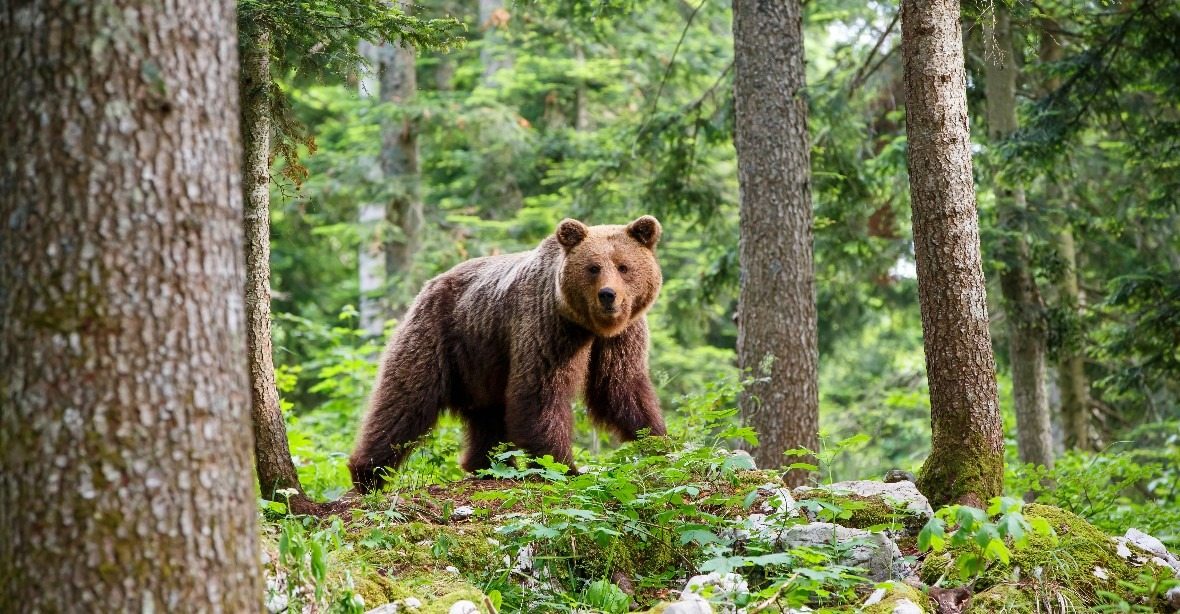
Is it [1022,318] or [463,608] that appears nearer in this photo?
[463,608]

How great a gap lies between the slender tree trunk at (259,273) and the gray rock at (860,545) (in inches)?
104

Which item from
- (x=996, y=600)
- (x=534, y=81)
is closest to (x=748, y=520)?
(x=996, y=600)

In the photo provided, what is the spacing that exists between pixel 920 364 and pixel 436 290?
13908mm

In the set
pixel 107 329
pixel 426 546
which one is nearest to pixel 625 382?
pixel 426 546

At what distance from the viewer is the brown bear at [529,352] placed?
7445mm

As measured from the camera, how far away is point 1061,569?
17.2 feet

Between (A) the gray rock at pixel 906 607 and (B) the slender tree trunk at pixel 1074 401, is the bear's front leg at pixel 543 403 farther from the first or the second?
(B) the slender tree trunk at pixel 1074 401

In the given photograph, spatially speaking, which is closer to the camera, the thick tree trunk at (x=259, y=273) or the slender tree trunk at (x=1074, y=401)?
the thick tree trunk at (x=259, y=273)

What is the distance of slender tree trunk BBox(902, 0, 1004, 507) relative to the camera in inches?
249

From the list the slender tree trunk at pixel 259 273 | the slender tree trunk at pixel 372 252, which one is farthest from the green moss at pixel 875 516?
the slender tree trunk at pixel 372 252

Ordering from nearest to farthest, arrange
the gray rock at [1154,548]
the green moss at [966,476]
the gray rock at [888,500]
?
the gray rock at [1154,548], the gray rock at [888,500], the green moss at [966,476]

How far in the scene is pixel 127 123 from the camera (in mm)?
3170

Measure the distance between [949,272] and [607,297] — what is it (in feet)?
6.94

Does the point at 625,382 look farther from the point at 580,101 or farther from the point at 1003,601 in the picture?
the point at 580,101
